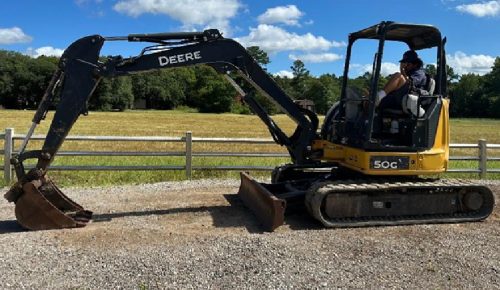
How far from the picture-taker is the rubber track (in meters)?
6.77

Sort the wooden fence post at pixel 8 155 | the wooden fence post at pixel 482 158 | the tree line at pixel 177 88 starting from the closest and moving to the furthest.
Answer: the wooden fence post at pixel 8 155, the wooden fence post at pixel 482 158, the tree line at pixel 177 88

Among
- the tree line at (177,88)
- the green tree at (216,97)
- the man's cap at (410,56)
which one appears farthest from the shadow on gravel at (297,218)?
the green tree at (216,97)

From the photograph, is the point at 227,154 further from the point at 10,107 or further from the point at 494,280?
the point at 10,107

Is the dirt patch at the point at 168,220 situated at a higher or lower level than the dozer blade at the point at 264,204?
lower

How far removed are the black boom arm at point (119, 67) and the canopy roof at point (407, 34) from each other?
1739 mm

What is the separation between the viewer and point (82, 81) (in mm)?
6758

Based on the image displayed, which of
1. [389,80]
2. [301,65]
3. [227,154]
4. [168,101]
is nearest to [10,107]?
[168,101]

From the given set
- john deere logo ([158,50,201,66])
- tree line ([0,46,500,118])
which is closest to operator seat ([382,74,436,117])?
john deere logo ([158,50,201,66])

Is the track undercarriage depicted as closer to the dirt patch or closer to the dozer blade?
the dozer blade

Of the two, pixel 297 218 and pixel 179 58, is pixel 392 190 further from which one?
pixel 179 58

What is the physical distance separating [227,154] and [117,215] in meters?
4.63

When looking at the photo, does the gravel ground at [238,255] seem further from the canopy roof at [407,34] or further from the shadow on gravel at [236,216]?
the canopy roof at [407,34]

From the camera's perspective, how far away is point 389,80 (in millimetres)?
7152

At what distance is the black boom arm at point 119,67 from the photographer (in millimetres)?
6656
